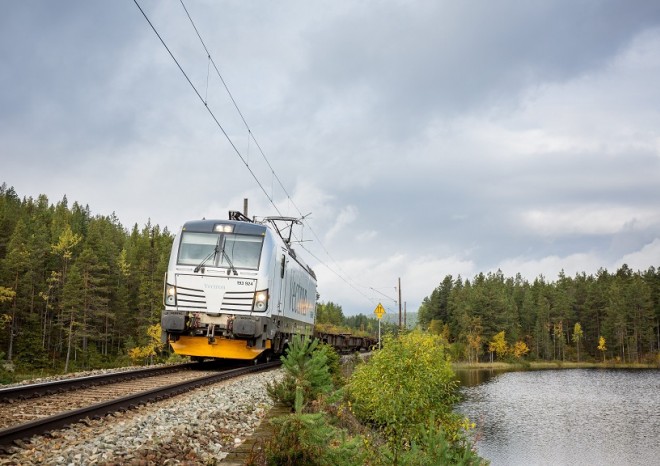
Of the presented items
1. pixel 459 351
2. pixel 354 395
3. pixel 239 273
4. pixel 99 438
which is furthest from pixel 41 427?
pixel 459 351

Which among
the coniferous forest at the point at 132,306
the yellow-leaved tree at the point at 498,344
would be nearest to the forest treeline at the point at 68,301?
the coniferous forest at the point at 132,306

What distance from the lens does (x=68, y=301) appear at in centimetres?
5650

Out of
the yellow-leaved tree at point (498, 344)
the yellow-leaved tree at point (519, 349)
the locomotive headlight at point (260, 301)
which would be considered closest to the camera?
the locomotive headlight at point (260, 301)

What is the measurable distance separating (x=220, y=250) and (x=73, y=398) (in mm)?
7081

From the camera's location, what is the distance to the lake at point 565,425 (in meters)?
25.1

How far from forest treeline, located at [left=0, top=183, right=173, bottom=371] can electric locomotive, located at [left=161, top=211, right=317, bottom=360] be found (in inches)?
1687

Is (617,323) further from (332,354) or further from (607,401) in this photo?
(332,354)

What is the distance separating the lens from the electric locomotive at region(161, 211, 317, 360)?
15.0m

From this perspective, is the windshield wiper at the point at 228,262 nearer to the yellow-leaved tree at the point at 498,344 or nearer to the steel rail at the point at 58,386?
the steel rail at the point at 58,386

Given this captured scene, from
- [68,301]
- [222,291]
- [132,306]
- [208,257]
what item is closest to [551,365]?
[132,306]

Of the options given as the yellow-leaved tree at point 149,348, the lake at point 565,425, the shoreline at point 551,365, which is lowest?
the lake at point 565,425

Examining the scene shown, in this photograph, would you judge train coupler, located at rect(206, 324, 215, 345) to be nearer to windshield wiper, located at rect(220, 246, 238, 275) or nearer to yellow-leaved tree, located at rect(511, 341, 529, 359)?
windshield wiper, located at rect(220, 246, 238, 275)

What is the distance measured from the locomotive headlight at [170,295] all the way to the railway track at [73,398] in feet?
7.15

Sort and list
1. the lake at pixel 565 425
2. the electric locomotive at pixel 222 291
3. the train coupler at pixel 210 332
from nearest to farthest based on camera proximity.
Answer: the train coupler at pixel 210 332
the electric locomotive at pixel 222 291
the lake at pixel 565 425
